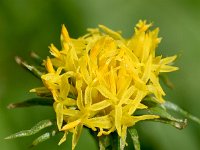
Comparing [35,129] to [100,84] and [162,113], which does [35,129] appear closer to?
[100,84]

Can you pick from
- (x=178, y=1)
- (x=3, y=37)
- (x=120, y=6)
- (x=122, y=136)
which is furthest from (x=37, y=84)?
(x=122, y=136)

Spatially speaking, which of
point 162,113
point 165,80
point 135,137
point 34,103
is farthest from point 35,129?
point 165,80

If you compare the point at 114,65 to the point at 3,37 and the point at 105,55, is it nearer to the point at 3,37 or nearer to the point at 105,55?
the point at 105,55

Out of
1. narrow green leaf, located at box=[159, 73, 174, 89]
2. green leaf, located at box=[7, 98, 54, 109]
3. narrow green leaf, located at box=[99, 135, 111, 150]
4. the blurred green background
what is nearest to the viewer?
narrow green leaf, located at box=[99, 135, 111, 150]

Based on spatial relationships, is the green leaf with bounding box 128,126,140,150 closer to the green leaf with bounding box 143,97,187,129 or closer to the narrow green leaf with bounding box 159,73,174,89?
the green leaf with bounding box 143,97,187,129

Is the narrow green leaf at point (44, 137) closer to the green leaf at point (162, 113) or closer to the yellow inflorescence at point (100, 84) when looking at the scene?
the yellow inflorescence at point (100, 84)

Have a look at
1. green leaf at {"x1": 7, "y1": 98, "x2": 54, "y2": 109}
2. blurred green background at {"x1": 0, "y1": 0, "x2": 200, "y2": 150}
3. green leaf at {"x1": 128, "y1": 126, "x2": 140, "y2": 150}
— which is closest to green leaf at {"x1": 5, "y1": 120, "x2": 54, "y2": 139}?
green leaf at {"x1": 7, "y1": 98, "x2": 54, "y2": 109}

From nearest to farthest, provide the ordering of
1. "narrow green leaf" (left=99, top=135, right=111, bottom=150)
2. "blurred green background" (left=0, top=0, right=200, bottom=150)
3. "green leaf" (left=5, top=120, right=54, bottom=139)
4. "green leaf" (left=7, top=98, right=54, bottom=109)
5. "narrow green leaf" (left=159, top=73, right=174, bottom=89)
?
"green leaf" (left=5, top=120, right=54, bottom=139) → "narrow green leaf" (left=99, top=135, right=111, bottom=150) → "green leaf" (left=7, top=98, right=54, bottom=109) → "narrow green leaf" (left=159, top=73, right=174, bottom=89) → "blurred green background" (left=0, top=0, right=200, bottom=150)
